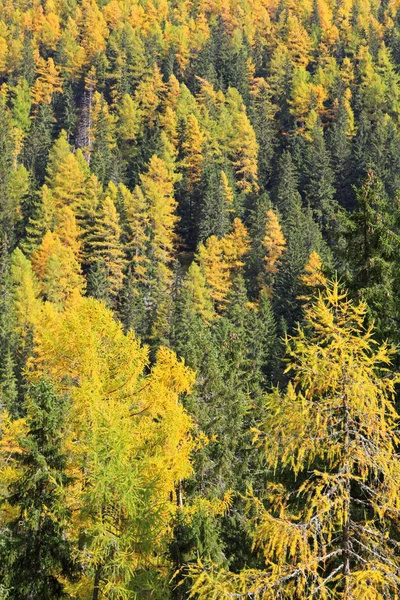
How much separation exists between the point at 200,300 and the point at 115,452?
5340 centimetres

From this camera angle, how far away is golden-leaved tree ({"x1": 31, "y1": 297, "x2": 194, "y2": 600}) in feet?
36.2

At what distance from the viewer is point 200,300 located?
64500 mm

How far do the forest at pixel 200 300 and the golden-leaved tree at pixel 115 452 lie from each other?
0.23 feet

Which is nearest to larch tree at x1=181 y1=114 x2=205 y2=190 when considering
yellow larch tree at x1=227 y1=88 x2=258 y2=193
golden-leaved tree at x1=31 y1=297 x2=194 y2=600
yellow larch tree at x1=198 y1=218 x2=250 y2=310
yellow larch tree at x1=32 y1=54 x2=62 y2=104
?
yellow larch tree at x1=227 y1=88 x2=258 y2=193

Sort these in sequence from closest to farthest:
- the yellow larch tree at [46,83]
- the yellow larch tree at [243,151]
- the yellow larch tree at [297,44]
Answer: the yellow larch tree at [243,151], the yellow larch tree at [46,83], the yellow larch tree at [297,44]

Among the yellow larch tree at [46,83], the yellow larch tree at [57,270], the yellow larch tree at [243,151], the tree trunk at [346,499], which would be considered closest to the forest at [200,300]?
the tree trunk at [346,499]

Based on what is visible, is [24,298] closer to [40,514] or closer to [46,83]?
[40,514]

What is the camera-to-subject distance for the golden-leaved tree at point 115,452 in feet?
36.2

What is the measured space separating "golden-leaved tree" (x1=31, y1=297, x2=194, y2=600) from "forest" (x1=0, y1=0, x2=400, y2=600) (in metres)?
0.07

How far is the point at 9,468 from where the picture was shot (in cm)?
1430

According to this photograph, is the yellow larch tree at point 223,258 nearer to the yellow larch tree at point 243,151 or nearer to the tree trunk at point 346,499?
the yellow larch tree at point 243,151

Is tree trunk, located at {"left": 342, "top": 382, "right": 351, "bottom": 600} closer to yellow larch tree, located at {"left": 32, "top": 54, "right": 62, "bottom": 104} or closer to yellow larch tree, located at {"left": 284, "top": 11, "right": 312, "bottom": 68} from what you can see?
yellow larch tree, located at {"left": 32, "top": 54, "right": 62, "bottom": 104}

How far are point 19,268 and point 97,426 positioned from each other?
53.1 m

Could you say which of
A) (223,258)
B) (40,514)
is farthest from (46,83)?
(40,514)
